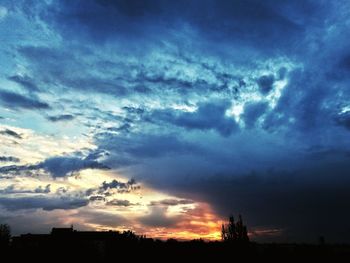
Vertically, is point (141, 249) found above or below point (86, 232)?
below

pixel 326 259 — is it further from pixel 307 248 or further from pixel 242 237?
pixel 242 237

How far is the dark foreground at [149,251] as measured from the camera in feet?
218

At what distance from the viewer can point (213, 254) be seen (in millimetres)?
70812

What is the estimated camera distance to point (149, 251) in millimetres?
68812

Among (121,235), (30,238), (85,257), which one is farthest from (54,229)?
(85,257)

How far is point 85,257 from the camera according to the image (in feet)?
224

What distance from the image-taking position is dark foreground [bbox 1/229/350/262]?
66.5m

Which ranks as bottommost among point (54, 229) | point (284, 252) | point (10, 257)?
point (10, 257)

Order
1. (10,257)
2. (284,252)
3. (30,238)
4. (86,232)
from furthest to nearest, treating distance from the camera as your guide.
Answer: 1. (86,232)
2. (30,238)
3. (284,252)
4. (10,257)

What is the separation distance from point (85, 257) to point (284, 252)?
122 feet

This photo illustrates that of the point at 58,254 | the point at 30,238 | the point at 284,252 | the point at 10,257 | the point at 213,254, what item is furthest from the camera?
the point at 30,238

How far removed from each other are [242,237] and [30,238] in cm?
4372

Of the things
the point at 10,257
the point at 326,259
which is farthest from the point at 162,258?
the point at 326,259

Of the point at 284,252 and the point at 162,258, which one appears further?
the point at 284,252
